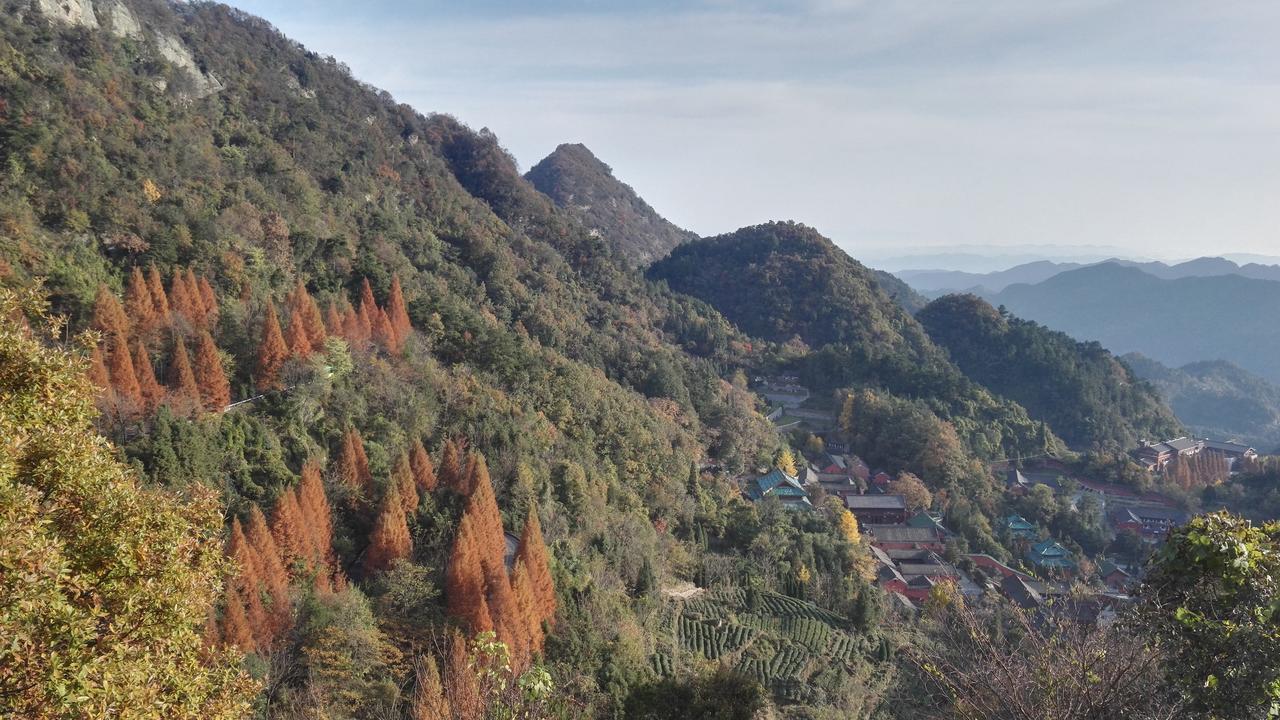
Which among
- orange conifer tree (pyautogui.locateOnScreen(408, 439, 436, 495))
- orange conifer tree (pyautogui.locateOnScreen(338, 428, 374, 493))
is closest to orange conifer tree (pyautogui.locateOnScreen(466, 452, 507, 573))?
orange conifer tree (pyautogui.locateOnScreen(408, 439, 436, 495))

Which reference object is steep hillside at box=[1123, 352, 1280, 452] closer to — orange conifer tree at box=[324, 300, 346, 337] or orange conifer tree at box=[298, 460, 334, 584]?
orange conifer tree at box=[324, 300, 346, 337]

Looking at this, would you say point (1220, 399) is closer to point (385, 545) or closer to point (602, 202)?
point (602, 202)

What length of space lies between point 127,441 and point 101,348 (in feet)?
7.94

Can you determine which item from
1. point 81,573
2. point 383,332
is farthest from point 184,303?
point 81,573

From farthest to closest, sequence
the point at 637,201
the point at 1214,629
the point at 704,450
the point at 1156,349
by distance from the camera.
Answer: the point at 1156,349 < the point at 637,201 < the point at 704,450 < the point at 1214,629

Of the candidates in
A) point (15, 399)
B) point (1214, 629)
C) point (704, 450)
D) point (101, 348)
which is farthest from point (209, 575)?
point (704, 450)

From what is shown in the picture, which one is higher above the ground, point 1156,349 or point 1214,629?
point 1214,629

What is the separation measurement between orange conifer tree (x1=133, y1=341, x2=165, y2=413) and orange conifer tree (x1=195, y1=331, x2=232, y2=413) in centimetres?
80

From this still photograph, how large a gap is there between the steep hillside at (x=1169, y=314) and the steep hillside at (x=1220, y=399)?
21585mm

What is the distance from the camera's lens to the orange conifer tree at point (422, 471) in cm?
1466

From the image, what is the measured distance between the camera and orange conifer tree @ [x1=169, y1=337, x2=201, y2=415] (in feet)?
41.7

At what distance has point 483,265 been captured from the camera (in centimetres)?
3155

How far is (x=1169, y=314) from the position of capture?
113m

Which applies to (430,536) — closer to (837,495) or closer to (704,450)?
(704,450)
